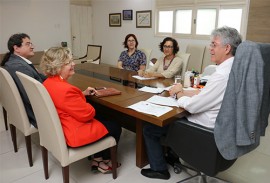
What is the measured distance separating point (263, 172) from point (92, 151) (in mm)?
1569

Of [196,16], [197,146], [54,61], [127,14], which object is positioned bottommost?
[197,146]

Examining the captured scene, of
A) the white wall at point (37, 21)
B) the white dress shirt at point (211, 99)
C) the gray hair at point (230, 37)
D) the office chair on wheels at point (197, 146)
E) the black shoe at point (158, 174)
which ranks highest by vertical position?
the white wall at point (37, 21)

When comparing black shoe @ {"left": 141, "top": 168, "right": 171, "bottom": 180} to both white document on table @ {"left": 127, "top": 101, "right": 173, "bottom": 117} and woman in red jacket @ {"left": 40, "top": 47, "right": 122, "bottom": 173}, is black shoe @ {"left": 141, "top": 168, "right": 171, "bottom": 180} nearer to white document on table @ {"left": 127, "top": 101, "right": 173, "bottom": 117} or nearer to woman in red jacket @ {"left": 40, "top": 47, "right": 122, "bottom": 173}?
woman in red jacket @ {"left": 40, "top": 47, "right": 122, "bottom": 173}

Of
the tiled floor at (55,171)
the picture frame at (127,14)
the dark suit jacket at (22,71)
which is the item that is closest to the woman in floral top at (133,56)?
the tiled floor at (55,171)

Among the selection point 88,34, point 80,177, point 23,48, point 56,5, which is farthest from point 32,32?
point 80,177

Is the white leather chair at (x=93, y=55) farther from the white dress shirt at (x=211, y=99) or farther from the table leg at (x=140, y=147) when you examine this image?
the white dress shirt at (x=211, y=99)

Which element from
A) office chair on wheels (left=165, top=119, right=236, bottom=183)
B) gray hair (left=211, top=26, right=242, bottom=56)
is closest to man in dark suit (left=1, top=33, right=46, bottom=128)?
office chair on wheels (left=165, top=119, right=236, bottom=183)

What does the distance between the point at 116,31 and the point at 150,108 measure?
6.23 metres

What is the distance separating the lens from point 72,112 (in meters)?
1.59

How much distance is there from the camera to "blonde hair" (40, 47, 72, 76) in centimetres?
168

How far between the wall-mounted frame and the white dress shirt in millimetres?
6214

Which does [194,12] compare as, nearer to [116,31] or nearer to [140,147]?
[116,31]

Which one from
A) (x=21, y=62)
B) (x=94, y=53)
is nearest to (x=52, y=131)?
(x=21, y=62)

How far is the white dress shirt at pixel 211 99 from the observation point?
1.42m
